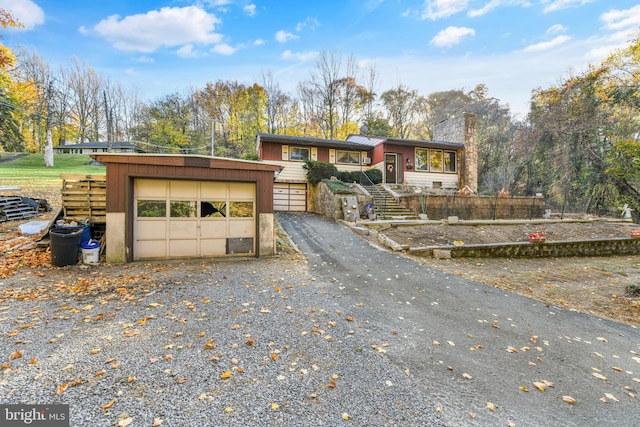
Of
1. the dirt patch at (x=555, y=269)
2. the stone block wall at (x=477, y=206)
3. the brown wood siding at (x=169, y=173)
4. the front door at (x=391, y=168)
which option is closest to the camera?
the dirt patch at (x=555, y=269)

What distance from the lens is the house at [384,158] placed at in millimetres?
17547

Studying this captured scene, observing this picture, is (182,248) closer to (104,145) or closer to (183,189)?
(183,189)

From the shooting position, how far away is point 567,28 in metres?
13.6

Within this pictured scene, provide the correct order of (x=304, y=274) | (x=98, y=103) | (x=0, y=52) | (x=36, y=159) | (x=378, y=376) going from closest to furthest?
(x=378, y=376) → (x=304, y=274) → (x=0, y=52) → (x=36, y=159) → (x=98, y=103)

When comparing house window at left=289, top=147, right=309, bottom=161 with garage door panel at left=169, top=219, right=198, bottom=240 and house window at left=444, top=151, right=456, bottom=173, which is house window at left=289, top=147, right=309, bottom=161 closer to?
house window at left=444, top=151, right=456, bottom=173

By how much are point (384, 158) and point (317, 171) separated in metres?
4.91

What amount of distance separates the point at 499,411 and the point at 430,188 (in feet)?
59.1

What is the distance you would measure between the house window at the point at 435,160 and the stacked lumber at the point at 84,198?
18.6 meters

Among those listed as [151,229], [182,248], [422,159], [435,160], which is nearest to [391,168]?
[422,159]

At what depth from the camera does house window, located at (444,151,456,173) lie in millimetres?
19641

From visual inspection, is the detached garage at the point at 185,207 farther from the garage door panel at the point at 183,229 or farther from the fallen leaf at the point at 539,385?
the fallen leaf at the point at 539,385

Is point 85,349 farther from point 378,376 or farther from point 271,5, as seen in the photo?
point 271,5

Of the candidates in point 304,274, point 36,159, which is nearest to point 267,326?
point 304,274

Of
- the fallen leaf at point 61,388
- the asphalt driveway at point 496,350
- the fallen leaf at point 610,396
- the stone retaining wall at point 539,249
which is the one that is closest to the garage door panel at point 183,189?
the asphalt driveway at point 496,350
